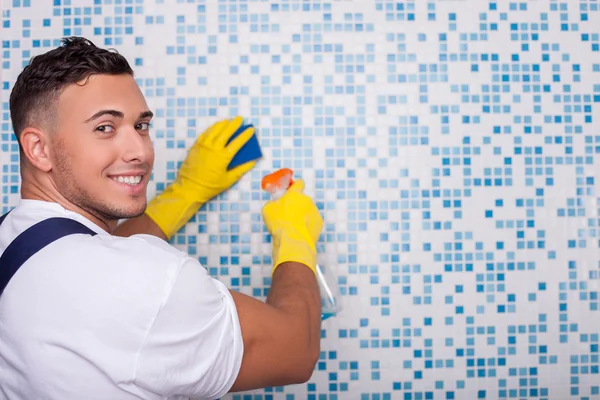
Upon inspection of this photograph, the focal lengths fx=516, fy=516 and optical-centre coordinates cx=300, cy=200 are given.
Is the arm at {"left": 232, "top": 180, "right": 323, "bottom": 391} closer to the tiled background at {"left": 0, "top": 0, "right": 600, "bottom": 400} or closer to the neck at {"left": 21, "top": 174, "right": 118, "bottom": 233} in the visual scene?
the tiled background at {"left": 0, "top": 0, "right": 600, "bottom": 400}

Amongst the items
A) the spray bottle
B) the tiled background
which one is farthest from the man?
the tiled background

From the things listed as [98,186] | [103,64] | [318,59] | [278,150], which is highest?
[318,59]

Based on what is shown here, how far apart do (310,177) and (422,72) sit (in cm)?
40

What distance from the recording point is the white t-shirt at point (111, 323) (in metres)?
0.83

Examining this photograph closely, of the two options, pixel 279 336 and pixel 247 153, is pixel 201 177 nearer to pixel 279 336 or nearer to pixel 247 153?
pixel 247 153

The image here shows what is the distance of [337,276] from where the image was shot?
1.33 meters

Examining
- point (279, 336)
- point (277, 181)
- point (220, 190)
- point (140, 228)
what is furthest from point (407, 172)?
point (140, 228)

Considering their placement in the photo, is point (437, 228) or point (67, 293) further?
point (437, 228)

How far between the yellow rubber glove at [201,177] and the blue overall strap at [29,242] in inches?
15.2

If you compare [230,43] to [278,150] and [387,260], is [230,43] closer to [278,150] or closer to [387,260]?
[278,150]

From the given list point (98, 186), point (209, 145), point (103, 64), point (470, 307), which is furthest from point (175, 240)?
point (470, 307)

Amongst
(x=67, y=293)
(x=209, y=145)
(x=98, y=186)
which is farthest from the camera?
(x=209, y=145)

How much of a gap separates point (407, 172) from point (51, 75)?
2.78 feet

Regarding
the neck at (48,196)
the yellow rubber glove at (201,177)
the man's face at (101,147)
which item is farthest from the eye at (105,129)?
the yellow rubber glove at (201,177)
